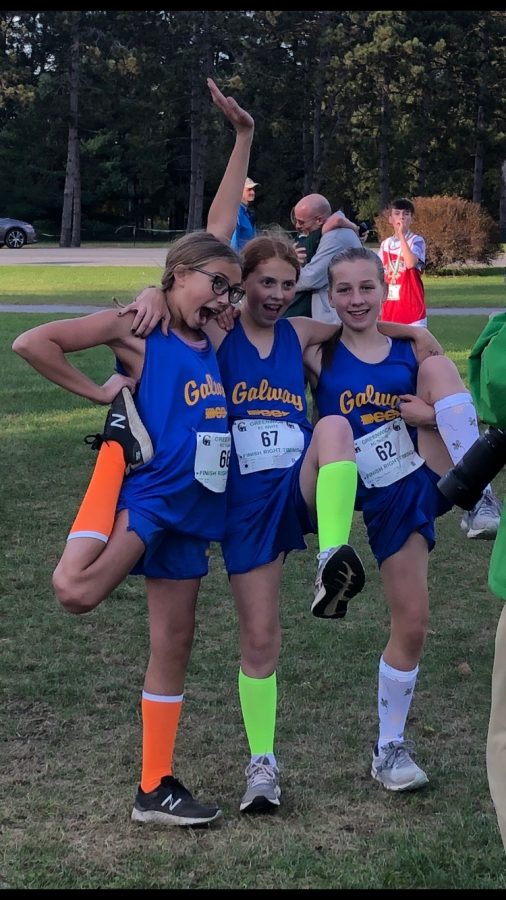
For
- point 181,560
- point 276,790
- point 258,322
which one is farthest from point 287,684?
point 258,322

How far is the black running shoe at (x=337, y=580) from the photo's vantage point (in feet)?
10.1

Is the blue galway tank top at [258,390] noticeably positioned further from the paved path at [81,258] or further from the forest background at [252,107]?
the forest background at [252,107]

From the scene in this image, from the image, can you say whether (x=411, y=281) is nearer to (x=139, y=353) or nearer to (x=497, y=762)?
(x=139, y=353)

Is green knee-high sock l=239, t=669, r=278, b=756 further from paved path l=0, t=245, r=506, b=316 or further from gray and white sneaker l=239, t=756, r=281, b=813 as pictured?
paved path l=0, t=245, r=506, b=316

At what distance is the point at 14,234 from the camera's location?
39.2m

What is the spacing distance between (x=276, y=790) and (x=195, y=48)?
A: 43736 mm

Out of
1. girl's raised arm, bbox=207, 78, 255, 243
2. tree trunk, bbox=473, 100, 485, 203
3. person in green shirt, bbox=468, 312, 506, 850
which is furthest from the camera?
tree trunk, bbox=473, 100, 485, 203

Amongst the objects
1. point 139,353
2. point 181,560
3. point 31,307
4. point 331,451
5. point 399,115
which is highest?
point 399,115

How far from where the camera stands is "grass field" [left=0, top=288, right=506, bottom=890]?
3.08 meters

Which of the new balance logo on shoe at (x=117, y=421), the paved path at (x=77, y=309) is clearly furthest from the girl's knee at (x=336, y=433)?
the paved path at (x=77, y=309)

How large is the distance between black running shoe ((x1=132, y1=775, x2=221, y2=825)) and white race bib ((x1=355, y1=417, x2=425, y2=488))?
1.14m

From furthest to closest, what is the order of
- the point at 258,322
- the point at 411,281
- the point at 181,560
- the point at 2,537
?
the point at 411,281, the point at 2,537, the point at 258,322, the point at 181,560

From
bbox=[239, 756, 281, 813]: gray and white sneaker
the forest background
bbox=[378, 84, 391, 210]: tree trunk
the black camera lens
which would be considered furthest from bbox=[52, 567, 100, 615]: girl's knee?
bbox=[378, 84, 391, 210]: tree trunk

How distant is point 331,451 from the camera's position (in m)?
3.20
